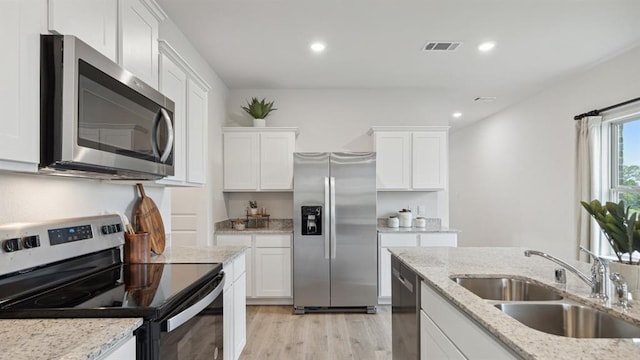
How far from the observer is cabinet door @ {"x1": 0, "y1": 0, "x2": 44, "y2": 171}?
97 cm

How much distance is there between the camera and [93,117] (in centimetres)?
128

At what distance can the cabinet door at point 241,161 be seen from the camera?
4234 mm

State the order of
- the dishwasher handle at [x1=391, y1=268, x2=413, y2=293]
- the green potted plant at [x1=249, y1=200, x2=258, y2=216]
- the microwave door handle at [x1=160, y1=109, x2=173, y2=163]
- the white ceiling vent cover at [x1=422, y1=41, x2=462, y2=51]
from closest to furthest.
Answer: the microwave door handle at [x1=160, y1=109, x2=173, y2=163], the dishwasher handle at [x1=391, y1=268, x2=413, y2=293], the white ceiling vent cover at [x1=422, y1=41, x2=462, y2=51], the green potted plant at [x1=249, y1=200, x2=258, y2=216]

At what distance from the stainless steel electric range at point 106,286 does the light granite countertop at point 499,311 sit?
1068mm

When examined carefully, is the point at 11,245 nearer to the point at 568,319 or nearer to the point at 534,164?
the point at 568,319

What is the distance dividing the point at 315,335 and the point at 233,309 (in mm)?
1258

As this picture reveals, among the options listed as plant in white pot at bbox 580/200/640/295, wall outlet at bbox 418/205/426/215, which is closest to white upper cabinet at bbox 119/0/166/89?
plant in white pot at bbox 580/200/640/295

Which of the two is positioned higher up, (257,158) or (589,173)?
(257,158)

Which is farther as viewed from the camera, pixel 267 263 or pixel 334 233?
pixel 267 263

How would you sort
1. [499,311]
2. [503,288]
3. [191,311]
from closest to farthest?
1. [499,311]
2. [191,311]
3. [503,288]

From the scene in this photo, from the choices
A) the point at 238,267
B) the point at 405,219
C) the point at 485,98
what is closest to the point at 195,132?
the point at 238,267

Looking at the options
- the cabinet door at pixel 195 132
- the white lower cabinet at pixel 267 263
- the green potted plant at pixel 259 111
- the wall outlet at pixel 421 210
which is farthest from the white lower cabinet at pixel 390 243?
the cabinet door at pixel 195 132

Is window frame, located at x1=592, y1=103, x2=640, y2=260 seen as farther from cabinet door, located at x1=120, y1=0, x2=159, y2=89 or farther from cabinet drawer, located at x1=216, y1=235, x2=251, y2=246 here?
cabinet door, located at x1=120, y1=0, x2=159, y2=89

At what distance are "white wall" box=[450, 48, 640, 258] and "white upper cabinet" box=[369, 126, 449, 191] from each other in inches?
61.7
